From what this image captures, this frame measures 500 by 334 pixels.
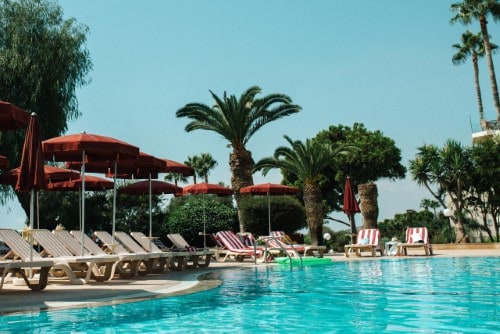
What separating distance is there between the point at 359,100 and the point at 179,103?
331 inches

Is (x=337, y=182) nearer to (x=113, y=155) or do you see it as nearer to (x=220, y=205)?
(x=220, y=205)

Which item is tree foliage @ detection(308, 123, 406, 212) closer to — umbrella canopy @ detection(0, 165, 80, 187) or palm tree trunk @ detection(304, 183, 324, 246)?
palm tree trunk @ detection(304, 183, 324, 246)

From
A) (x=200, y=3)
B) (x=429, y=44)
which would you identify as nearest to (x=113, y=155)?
(x=200, y=3)

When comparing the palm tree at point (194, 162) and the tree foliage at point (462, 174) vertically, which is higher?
the palm tree at point (194, 162)

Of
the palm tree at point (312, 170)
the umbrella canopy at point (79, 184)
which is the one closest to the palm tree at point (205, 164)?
the palm tree at point (312, 170)

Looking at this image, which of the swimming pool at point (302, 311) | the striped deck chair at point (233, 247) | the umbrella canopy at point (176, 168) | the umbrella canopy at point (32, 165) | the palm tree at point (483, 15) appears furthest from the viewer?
the palm tree at point (483, 15)

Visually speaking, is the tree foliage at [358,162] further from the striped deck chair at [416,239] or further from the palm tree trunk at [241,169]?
the striped deck chair at [416,239]

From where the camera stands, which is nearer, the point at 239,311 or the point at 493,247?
the point at 239,311

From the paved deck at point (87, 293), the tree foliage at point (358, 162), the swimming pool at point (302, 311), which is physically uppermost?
the tree foliage at point (358, 162)

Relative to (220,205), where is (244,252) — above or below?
below

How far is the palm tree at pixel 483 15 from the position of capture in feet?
127

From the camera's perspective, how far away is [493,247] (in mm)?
26141

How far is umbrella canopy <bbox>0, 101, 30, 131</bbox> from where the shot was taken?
847 centimetres

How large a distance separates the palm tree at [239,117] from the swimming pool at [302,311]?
16.9 meters
